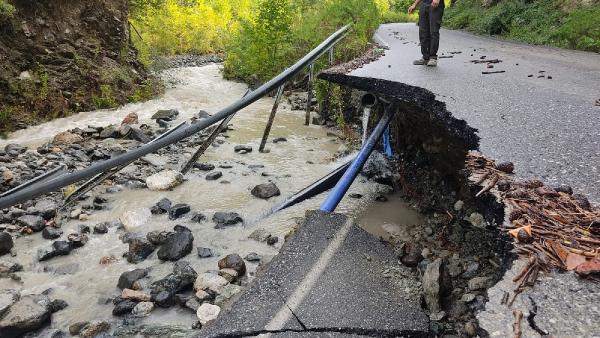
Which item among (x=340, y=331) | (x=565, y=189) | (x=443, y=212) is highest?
(x=565, y=189)

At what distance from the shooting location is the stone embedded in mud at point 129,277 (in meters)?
3.10

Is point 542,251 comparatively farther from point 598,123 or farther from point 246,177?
point 246,177

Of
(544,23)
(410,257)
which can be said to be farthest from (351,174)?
(544,23)

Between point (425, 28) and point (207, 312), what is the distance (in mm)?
4944

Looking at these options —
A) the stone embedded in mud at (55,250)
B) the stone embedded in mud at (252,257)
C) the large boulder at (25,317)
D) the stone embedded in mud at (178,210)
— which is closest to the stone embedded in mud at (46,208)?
the stone embedded in mud at (55,250)

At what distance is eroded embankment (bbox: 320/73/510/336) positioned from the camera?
1979 mm

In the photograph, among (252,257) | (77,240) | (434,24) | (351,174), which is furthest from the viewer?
(434,24)

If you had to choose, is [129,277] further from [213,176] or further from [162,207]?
[213,176]

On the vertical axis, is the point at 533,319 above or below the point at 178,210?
above

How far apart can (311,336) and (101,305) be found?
2007 mm

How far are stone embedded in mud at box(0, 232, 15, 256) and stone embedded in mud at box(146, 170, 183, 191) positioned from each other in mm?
1599

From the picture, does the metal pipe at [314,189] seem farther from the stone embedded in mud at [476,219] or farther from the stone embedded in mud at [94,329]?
the stone embedded in mud at [94,329]

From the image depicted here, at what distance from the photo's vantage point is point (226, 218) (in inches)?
167

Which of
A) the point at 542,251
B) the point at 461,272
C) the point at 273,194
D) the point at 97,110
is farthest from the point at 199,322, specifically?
the point at 97,110
